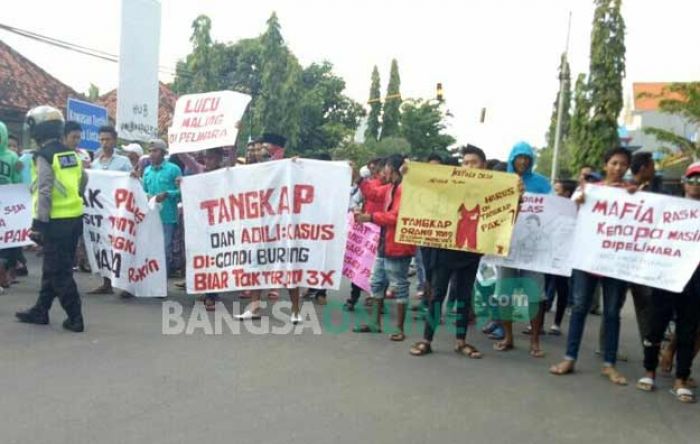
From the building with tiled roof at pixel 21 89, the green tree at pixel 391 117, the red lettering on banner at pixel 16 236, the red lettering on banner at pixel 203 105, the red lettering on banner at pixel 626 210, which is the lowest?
the red lettering on banner at pixel 16 236

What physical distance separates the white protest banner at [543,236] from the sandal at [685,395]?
1.24 meters

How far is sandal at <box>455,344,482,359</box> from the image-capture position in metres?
5.68

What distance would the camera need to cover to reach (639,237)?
17.0 ft

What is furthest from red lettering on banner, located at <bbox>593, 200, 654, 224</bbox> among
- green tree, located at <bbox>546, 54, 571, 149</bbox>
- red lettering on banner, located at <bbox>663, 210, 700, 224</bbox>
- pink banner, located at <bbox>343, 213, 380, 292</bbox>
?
green tree, located at <bbox>546, 54, 571, 149</bbox>

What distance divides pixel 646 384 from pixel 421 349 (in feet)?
5.75

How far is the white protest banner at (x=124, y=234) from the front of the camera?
283 inches

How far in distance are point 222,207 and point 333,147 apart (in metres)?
36.9

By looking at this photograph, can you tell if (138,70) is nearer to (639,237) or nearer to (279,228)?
(279,228)

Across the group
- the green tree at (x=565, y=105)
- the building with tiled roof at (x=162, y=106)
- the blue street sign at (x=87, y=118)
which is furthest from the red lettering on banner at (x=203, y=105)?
the green tree at (x=565, y=105)

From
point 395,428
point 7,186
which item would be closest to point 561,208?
point 395,428

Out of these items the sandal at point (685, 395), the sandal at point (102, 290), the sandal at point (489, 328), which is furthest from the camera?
the sandal at point (102, 290)

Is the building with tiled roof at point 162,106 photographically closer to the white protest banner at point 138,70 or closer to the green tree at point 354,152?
the green tree at point 354,152

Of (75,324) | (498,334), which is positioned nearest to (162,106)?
(75,324)

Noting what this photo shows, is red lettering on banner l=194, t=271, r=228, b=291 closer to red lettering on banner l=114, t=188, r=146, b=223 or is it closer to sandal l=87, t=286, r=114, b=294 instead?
red lettering on banner l=114, t=188, r=146, b=223
